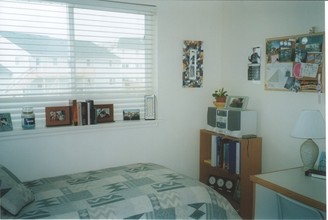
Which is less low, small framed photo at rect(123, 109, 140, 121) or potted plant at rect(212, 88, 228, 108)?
potted plant at rect(212, 88, 228, 108)

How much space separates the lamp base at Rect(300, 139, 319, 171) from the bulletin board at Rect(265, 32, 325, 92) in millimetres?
434

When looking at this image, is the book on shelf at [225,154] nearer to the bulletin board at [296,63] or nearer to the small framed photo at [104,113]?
the bulletin board at [296,63]

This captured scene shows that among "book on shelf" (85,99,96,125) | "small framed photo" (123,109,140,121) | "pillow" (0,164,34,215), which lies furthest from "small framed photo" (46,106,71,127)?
"pillow" (0,164,34,215)

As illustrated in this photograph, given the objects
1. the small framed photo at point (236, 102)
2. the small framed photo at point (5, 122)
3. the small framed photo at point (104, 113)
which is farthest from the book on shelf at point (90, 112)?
the small framed photo at point (236, 102)

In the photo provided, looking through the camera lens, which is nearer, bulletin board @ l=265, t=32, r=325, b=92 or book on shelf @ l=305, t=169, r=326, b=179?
book on shelf @ l=305, t=169, r=326, b=179

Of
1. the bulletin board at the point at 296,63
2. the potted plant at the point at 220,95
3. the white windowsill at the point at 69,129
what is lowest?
the white windowsill at the point at 69,129

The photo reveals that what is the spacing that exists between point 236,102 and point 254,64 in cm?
40

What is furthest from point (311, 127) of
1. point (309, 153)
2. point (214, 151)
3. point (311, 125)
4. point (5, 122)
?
point (5, 122)

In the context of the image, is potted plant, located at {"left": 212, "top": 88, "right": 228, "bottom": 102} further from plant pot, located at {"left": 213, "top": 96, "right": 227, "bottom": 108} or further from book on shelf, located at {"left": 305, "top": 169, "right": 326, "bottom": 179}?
book on shelf, located at {"left": 305, "top": 169, "right": 326, "bottom": 179}

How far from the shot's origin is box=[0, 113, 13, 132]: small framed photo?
2.60m

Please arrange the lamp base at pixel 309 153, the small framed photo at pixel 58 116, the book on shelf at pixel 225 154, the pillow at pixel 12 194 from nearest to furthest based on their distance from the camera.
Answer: the pillow at pixel 12 194
the lamp base at pixel 309 153
the small framed photo at pixel 58 116
the book on shelf at pixel 225 154

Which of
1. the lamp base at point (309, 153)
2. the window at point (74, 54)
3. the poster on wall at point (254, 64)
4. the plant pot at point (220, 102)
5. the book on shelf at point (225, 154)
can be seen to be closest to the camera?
the lamp base at point (309, 153)

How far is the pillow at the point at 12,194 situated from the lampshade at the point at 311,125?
Result: 1.82 meters

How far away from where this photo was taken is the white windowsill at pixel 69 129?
2.63 metres
